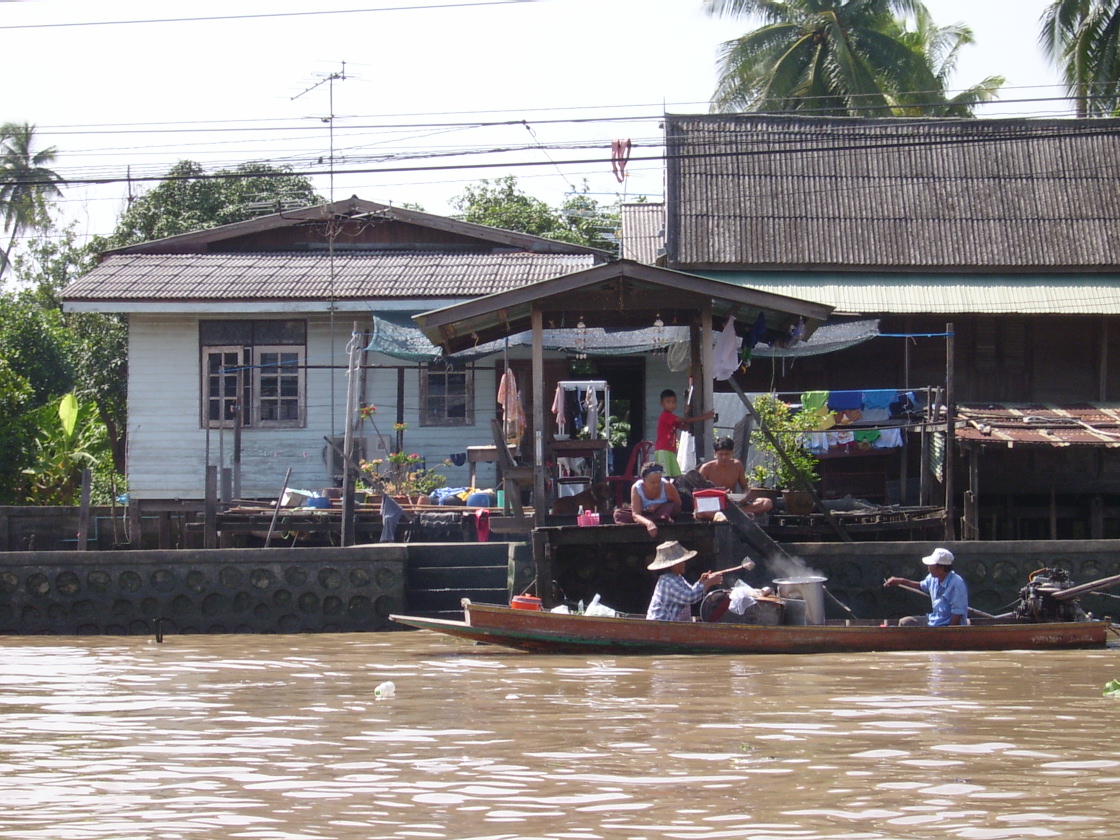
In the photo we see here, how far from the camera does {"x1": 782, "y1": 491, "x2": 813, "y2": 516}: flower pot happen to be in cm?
1488

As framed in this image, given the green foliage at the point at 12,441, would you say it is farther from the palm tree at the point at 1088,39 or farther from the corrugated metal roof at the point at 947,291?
the palm tree at the point at 1088,39

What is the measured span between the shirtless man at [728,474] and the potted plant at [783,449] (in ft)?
5.16

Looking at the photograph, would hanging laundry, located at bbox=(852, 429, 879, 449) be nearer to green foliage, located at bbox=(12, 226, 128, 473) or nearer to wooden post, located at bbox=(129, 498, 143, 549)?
wooden post, located at bbox=(129, 498, 143, 549)

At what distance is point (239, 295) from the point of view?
18375 mm

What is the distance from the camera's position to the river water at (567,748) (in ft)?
20.1

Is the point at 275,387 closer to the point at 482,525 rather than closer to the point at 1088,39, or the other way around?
the point at 482,525

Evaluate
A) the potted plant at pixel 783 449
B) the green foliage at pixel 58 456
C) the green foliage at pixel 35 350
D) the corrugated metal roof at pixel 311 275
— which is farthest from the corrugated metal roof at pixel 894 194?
the green foliage at pixel 35 350

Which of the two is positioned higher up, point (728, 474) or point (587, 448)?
point (587, 448)

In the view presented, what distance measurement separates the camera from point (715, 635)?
1153cm

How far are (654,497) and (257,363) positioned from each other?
870cm

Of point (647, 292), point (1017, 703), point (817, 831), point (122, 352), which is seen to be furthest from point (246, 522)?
point (122, 352)

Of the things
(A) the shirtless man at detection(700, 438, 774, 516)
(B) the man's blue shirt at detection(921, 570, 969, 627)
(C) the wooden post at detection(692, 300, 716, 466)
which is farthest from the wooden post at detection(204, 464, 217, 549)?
(B) the man's blue shirt at detection(921, 570, 969, 627)

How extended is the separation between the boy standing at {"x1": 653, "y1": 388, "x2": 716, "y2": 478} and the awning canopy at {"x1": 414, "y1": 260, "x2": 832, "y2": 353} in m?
1.00

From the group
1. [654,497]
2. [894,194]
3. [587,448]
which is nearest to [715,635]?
[654,497]
